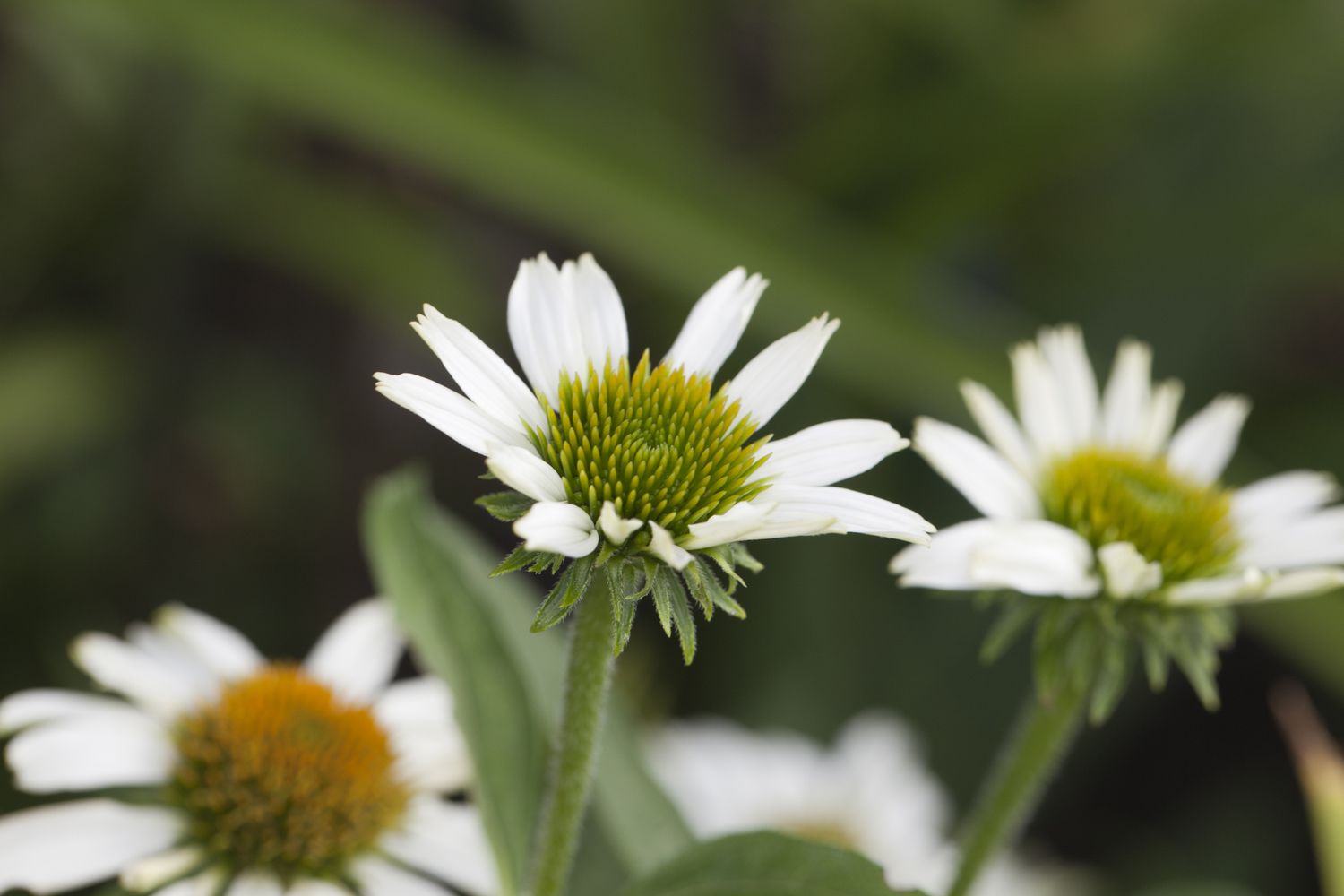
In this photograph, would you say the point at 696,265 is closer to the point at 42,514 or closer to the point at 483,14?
the point at 42,514

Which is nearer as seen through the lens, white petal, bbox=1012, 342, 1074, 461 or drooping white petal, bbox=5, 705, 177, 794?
drooping white petal, bbox=5, 705, 177, 794

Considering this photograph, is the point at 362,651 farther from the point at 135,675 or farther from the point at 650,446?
the point at 650,446

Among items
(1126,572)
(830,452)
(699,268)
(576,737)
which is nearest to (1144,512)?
(1126,572)

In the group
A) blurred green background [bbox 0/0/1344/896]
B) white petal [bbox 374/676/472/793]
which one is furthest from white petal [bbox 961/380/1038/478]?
blurred green background [bbox 0/0/1344/896]

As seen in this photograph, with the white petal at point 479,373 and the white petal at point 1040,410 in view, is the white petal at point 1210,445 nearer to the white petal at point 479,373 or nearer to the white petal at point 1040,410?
the white petal at point 1040,410

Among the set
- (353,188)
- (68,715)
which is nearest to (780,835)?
(68,715)

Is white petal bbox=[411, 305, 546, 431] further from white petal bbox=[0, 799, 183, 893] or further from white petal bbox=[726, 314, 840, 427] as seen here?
white petal bbox=[0, 799, 183, 893]
